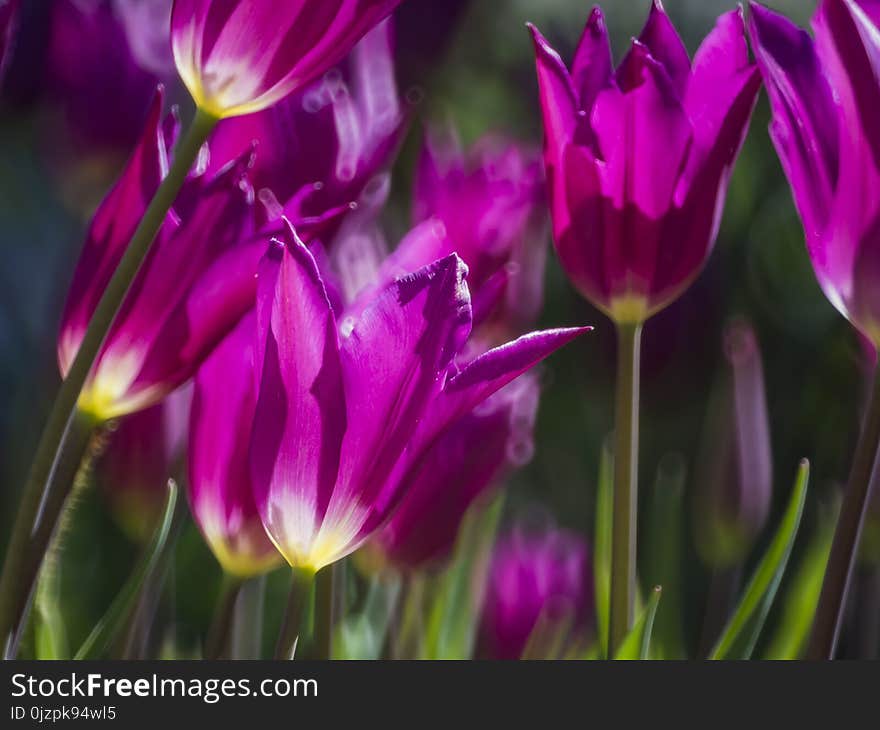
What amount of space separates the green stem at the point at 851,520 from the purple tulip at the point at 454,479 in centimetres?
9

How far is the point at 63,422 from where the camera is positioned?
0.21 meters

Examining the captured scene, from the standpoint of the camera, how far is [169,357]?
0.76 feet

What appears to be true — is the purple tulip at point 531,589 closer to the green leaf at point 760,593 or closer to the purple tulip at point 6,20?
the green leaf at point 760,593

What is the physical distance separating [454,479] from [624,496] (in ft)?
0.17

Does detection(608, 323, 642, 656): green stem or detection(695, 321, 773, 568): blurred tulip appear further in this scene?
detection(695, 321, 773, 568): blurred tulip

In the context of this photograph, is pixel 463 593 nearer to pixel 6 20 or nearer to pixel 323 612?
pixel 323 612

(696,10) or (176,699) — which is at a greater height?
(696,10)

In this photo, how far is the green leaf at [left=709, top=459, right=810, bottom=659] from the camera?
28 centimetres

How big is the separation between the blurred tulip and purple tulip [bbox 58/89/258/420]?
0.58 ft

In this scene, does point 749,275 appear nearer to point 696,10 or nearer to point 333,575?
point 696,10

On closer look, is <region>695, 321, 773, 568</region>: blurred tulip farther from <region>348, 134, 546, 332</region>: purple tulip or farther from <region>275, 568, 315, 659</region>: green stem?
<region>275, 568, 315, 659</region>: green stem

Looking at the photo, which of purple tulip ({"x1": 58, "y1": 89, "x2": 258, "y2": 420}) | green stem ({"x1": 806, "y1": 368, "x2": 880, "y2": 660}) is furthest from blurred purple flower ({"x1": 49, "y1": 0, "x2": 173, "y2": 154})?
green stem ({"x1": 806, "y1": 368, "x2": 880, "y2": 660})

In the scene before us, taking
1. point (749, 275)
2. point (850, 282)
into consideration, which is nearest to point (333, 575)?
point (850, 282)

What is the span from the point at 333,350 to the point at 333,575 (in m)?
0.08
